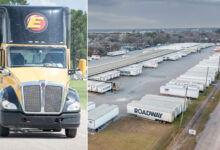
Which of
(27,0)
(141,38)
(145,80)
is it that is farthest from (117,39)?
(27,0)

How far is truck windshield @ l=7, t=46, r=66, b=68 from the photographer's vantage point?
4523 millimetres

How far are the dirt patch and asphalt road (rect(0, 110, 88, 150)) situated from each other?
23.0ft

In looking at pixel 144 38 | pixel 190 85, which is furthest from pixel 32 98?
pixel 144 38

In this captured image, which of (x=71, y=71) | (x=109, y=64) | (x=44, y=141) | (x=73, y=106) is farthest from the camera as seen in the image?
(x=109, y=64)

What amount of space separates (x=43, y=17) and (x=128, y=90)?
1911 centimetres

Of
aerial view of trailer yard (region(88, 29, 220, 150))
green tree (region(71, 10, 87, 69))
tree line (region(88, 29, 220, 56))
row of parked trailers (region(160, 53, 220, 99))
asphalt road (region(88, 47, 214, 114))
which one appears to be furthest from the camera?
tree line (region(88, 29, 220, 56))

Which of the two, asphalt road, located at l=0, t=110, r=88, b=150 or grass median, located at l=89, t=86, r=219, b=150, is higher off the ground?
asphalt road, located at l=0, t=110, r=88, b=150

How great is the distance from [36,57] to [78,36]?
106cm

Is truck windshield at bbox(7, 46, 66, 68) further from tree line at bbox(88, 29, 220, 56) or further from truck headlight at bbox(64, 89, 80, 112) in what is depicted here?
tree line at bbox(88, 29, 220, 56)

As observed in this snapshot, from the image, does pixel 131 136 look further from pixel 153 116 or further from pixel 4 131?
pixel 4 131

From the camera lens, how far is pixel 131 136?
13188 mm

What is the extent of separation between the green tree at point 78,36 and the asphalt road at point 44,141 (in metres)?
1.31

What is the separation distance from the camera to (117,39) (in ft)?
246

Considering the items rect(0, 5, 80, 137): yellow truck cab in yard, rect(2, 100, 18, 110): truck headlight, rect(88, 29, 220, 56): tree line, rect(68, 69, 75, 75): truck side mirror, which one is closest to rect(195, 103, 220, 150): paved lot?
rect(68, 69, 75, 75): truck side mirror
